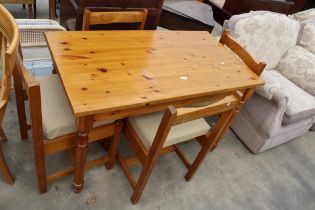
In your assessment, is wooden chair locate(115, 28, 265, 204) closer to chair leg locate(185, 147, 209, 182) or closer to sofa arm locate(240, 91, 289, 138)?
chair leg locate(185, 147, 209, 182)

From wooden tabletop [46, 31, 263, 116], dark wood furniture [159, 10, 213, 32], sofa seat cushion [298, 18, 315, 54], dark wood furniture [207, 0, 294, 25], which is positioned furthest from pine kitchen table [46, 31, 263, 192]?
dark wood furniture [207, 0, 294, 25]

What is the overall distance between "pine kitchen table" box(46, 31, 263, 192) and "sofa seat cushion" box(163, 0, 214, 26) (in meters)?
0.77

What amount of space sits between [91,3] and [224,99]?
3.00 ft

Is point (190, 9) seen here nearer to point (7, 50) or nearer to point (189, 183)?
point (189, 183)

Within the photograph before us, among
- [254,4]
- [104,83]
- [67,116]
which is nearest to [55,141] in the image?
[67,116]

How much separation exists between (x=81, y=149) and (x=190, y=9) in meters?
1.82

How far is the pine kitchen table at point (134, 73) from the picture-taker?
3.49 feet

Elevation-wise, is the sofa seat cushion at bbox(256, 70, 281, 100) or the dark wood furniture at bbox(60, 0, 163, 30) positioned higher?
the dark wood furniture at bbox(60, 0, 163, 30)

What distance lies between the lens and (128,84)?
115cm

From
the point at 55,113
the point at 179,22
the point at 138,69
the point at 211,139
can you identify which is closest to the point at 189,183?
the point at 211,139

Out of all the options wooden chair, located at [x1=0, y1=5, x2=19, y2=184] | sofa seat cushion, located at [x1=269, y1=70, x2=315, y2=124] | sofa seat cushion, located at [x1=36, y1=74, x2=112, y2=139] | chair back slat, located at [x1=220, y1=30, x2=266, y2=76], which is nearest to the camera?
wooden chair, located at [x1=0, y1=5, x2=19, y2=184]

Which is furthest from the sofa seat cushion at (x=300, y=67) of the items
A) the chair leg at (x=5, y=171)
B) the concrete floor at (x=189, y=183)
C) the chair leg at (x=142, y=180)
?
the chair leg at (x=5, y=171)

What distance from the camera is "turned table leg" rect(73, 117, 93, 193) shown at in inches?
42.2

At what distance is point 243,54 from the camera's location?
5.36ft
